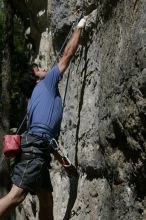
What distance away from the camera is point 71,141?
6.39 m

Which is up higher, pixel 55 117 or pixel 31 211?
pixel 55 117

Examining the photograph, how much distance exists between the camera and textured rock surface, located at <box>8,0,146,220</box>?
4.39 meters

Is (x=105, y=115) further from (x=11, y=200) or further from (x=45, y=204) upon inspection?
(x=45, y=204)

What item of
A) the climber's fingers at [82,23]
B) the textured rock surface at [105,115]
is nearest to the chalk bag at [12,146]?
the textured rock surface at [105,115]

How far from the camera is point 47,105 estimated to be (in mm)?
5691

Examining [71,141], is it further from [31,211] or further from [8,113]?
[8,113]

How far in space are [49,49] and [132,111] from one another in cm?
400

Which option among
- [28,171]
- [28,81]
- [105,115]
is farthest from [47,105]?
[105,115]

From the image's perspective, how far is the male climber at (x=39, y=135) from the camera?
5.51 metres

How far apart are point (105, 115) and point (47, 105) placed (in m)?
0.89

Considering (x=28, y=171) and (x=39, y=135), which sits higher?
(x=39, y=135)

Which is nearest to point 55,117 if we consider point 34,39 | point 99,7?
point 99,7

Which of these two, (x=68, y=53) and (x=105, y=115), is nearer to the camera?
(x=105, y=115)

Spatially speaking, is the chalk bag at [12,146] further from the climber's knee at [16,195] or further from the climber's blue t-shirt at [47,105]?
the climber's knee at [16,195]
